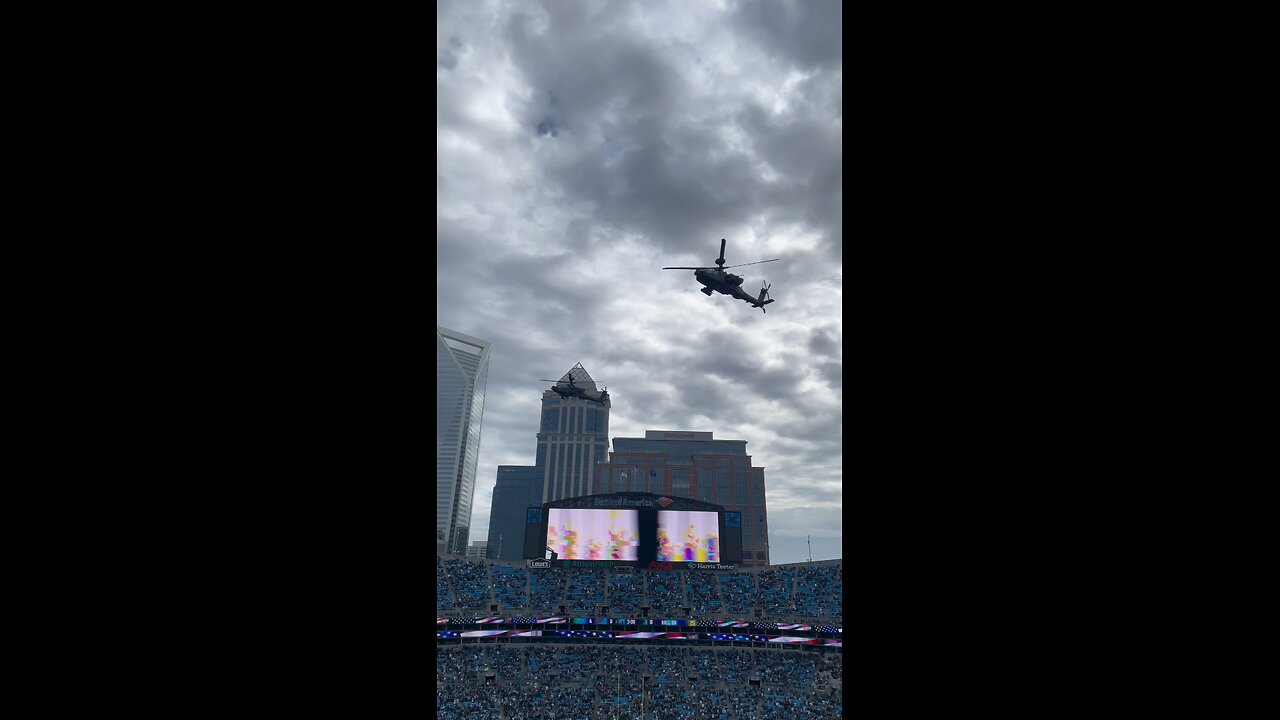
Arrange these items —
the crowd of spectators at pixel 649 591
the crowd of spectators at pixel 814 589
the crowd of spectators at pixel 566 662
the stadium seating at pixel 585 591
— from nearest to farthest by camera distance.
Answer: the crowd of spectators at pixel 566 662, the crowd of spectators at pixel 814 589, the crowd of spectators at pixel 649 591, the stadium seating at pixel 585 591

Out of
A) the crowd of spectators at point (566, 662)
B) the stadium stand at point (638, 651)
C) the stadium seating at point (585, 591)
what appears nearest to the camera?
the stadium stand at point (638, 651)

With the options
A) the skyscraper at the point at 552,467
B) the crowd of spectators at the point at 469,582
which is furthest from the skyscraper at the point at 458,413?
the crowd of spectators at the point at 469,582

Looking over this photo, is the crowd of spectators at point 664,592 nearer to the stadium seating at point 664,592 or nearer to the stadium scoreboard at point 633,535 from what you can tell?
the stadium seating at point 664,592

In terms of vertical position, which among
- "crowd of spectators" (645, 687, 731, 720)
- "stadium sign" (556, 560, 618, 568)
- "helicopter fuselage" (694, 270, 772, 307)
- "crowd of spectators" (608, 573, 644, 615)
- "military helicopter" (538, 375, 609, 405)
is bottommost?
"crowd of spectators" (645, 687, 731, 720)

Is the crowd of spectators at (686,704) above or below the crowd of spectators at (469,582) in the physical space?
below

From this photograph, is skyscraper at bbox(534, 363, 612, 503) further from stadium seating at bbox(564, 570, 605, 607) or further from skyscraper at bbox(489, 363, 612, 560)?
stadium seating at bbox(564, 570, 605, 607)

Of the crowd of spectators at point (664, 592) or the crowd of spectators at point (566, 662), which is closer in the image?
the crowd of spectators at point (566, 662)

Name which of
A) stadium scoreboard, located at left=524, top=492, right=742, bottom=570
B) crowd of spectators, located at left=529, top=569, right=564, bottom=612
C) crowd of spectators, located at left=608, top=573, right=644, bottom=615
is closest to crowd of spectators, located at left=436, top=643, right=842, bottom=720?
crowd of spectators, located at left=608, top=573, right=644, bottom=615
